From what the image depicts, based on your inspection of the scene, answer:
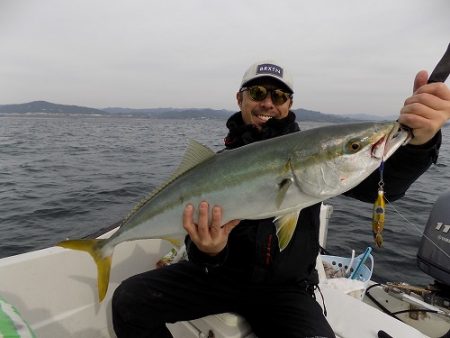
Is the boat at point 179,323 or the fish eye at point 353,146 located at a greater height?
the fish eye at point 353,146

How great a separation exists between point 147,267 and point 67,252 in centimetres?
129

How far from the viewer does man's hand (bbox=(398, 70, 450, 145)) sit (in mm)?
2480

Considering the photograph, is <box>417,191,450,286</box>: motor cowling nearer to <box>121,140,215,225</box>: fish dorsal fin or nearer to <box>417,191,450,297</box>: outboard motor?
<box>417,191,450,297</box>: outboard motor

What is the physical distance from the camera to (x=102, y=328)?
459cm

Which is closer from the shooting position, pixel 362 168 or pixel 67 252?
pixel 362 168

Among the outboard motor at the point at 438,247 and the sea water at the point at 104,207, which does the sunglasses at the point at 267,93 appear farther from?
the outboard motor at the point at 438,247

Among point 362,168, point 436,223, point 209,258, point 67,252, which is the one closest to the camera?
point 362,168

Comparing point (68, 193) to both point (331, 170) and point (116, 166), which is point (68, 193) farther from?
point (331, 170)

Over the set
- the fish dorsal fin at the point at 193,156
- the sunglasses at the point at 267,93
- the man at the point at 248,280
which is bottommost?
the man at the point at 248,280

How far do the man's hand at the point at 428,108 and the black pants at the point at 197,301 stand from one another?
6.20 ft

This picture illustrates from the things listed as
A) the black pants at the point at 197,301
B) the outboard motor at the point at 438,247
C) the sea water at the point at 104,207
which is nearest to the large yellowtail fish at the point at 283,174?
the black pants at the point at 197,301

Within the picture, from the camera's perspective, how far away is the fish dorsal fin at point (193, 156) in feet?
10.1

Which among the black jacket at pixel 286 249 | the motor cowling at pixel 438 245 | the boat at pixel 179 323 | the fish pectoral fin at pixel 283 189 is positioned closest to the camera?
the fish pectoral fin at pixel 283 189

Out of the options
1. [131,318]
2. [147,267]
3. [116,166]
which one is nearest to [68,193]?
[116,166]
